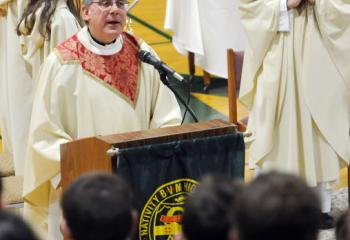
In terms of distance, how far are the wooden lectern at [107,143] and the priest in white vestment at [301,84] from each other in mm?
1533

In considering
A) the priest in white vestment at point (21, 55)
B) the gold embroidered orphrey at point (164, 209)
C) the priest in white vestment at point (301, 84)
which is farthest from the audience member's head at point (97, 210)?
the priest in white vestment at point (21, 55)

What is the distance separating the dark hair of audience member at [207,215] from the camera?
1.95 m

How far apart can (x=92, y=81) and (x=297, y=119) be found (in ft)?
5.10

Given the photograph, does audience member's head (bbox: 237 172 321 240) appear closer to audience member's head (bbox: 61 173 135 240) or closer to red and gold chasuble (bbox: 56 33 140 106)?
audience member's head (bbox: 61 173 135 240)

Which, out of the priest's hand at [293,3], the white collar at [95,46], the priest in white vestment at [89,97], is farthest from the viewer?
the priest's hand at [293,3]

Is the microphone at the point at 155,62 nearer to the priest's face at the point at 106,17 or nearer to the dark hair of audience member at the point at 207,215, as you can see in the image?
the priest's face at the point at 106,17

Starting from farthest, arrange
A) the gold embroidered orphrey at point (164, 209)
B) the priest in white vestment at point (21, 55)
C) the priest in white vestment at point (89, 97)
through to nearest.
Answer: the priest in white vestment at point (21, 55), the priest in white vestment at point (89, 97), the gold embroidered orphrey at point (164, 209)

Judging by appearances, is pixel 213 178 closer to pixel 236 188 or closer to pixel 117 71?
pixel 236 188

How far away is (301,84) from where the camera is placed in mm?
4961

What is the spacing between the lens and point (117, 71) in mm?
3926

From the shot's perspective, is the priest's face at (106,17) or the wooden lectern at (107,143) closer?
the wooden lectern at (107,143)

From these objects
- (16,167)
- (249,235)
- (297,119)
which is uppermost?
(249,235)

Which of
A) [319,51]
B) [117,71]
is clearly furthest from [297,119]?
[117,71]

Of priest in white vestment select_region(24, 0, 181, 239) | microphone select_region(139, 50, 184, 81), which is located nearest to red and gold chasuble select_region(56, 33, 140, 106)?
priest in white vestment select_region(24, 0, 181, 239)
